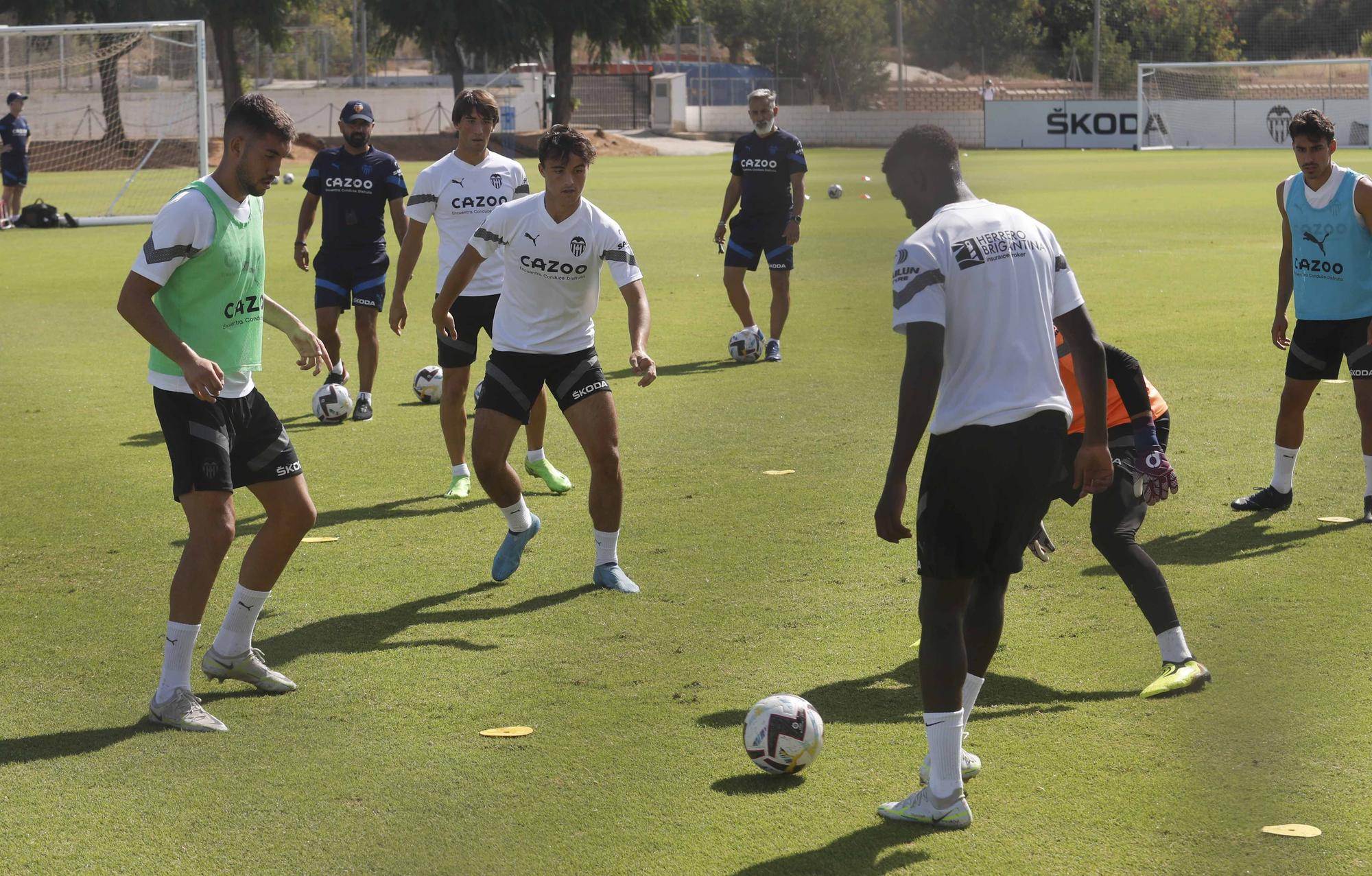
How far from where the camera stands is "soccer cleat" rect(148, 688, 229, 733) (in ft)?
16.7

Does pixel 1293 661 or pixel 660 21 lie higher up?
pixel 660 21

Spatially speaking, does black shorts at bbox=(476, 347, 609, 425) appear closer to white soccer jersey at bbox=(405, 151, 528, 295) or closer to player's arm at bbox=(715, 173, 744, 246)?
white soccer jersey at bbox=(405, 151, 528, 295)

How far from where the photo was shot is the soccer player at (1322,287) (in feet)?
25.5

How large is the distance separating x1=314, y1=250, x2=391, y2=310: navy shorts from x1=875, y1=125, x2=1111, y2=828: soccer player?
7400 millimetres

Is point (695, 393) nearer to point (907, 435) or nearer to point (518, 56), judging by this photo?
point (907, 435)

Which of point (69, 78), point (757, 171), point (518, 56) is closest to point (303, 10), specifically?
point (518, 56)

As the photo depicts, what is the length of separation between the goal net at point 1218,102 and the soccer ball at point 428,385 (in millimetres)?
47484

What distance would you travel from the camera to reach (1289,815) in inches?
170

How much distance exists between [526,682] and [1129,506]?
7.79 ft

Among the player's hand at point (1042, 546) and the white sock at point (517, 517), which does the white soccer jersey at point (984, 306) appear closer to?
the player's hand at point (1042, 546)

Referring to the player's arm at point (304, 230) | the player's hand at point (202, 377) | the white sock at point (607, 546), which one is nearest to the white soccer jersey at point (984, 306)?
the player's hand at point (202, 377)

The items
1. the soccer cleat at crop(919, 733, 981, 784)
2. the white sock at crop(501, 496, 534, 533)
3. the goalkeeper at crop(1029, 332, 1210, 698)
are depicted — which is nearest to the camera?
the soccer cleat at crop(919, 733, 981, 784)

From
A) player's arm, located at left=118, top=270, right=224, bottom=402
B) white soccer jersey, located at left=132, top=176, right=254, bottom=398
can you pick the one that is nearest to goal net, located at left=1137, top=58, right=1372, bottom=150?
white soccer jersey, located at left=132, top=176, right=254, bottom=398

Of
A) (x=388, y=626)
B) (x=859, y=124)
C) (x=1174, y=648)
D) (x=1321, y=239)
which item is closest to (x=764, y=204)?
(x=1321, y=239)
